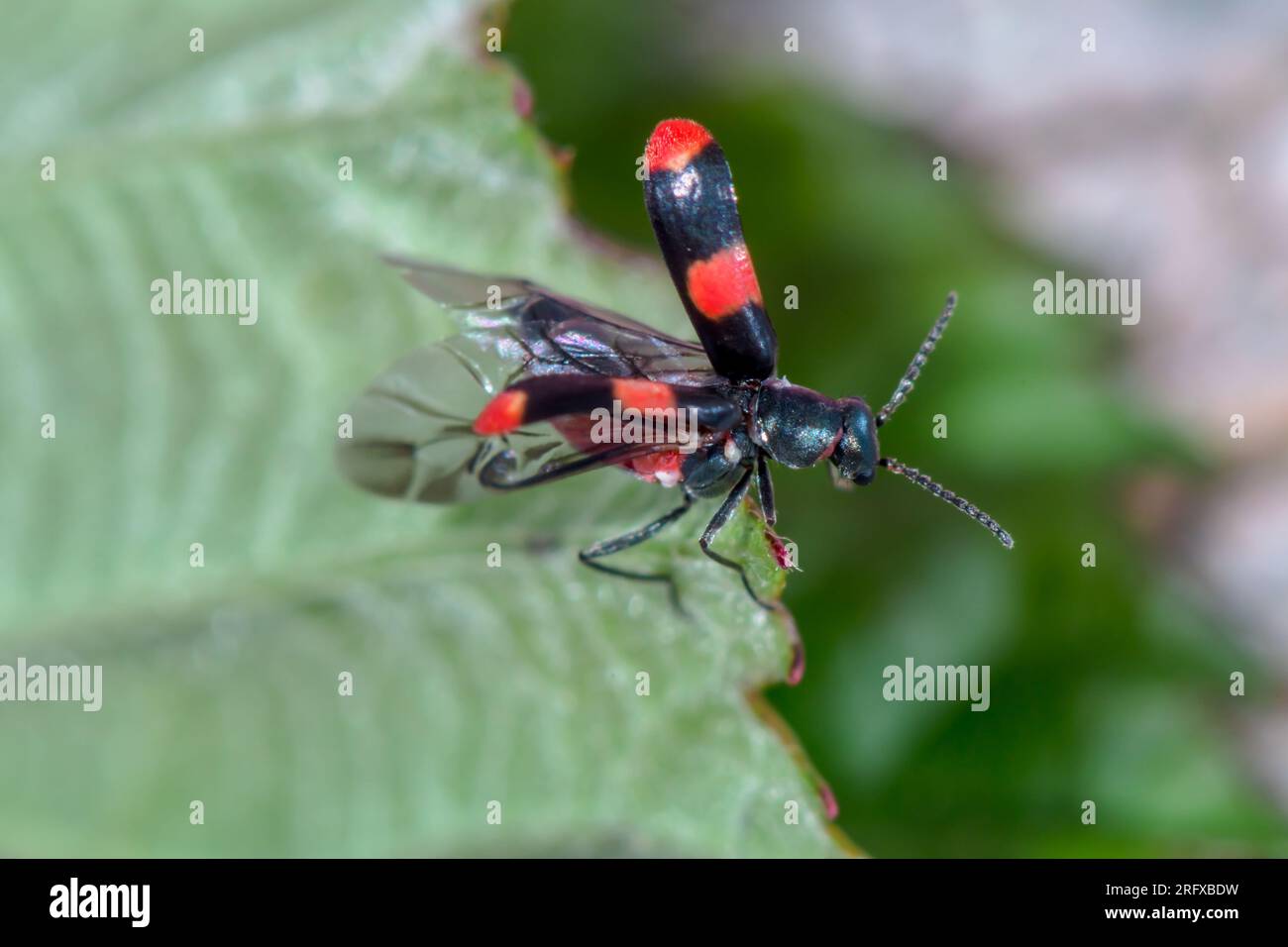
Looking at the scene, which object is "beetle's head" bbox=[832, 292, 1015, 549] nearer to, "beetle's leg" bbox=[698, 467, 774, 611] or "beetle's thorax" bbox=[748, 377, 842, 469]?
"beetle's thorax" bbox=[748, 377, 842, 469]

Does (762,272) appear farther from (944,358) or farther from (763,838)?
(763,838)

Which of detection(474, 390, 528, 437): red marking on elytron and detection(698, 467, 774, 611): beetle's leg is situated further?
detection(474, 390, 528, 437): red marking on elytron

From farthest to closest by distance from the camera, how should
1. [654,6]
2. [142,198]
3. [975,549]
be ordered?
[654,6]
[975,549]
[142,198]

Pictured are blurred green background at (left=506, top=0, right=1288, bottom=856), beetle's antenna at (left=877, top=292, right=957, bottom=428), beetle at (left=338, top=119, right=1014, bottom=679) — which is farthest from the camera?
blurred green background at (left=506, top=0, right=1288, bottom=856)

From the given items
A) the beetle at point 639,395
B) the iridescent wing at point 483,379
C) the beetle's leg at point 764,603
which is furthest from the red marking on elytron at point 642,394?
the beetle's leg at point 764,603

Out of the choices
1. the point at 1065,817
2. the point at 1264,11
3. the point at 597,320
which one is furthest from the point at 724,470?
the point at 1264,11

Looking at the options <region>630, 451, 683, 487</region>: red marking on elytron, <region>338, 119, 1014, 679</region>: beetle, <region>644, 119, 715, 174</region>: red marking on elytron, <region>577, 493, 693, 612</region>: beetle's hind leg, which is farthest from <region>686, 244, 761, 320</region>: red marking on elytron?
<region>577, 493, 693, 612</region>: beetle's hind leg

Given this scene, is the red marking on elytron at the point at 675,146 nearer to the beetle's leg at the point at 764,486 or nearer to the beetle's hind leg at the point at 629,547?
the beetle's leg at the point at 764,486
